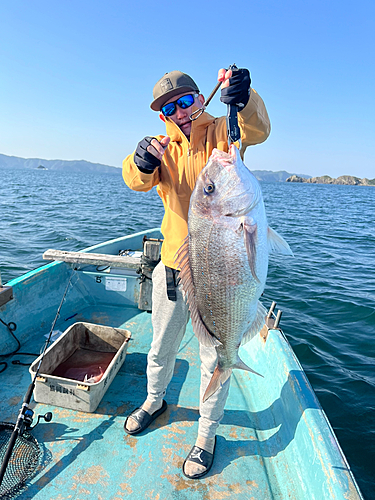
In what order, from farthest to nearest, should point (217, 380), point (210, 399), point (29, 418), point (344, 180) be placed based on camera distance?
point (344, 180), point (29, 418), point (210, 399), point (217, 380)

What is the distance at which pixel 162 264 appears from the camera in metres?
2.58

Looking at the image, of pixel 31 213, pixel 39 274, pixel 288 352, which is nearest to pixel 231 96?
pixel 288 352

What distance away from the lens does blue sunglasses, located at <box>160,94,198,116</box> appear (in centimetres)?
232

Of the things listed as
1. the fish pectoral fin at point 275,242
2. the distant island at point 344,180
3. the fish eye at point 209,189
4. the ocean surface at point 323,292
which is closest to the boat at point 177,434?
the fish pectoral fin at point 275,242

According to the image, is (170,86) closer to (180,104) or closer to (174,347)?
(180,104)

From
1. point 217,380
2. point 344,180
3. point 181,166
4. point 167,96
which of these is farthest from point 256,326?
point 344,180

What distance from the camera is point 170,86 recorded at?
226cm

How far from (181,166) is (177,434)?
101 inches

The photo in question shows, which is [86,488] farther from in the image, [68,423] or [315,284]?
[315,284]

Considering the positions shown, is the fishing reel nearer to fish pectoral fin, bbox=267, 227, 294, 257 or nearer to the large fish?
the large fish

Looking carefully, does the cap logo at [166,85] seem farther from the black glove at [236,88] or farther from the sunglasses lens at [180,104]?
the black glove at [236,88]

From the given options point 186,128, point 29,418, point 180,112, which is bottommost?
point 29,418

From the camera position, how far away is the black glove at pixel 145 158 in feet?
6.83

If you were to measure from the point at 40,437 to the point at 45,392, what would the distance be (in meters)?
0.41
